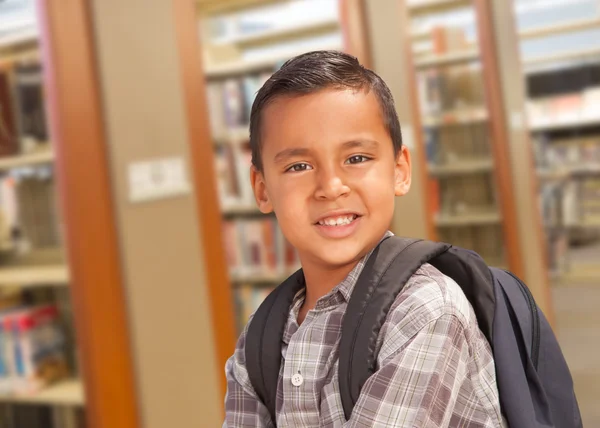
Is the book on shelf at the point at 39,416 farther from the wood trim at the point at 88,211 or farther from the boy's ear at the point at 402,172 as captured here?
the boy's ear at the point at 402,172

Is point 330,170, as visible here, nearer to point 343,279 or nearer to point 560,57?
point 343,279

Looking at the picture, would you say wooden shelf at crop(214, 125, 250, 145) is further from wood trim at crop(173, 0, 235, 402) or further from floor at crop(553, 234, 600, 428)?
floor at crop(553, 234, 600, 428)

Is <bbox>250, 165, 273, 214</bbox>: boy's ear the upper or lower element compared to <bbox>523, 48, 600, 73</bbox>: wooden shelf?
lower

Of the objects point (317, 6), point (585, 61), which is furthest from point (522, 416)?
point (585, 61)

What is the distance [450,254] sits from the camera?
2.98ft

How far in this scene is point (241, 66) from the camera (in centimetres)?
353

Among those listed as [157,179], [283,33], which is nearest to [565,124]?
[283,33]

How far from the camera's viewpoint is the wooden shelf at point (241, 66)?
3.52 metres

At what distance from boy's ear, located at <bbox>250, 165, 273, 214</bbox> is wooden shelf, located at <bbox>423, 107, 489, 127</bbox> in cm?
364

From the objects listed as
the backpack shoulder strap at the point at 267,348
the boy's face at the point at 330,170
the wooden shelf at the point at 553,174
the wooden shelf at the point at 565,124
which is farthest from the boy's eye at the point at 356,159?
the wooden shelf at the point at 553,174

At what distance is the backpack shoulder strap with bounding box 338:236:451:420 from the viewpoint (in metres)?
0.83

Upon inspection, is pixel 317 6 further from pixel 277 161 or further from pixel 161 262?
pixel 277 161

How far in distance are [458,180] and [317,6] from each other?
168cm

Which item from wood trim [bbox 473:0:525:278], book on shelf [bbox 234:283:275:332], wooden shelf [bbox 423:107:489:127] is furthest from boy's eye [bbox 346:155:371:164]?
wooden shelf [bbox 423:107:489:127]
